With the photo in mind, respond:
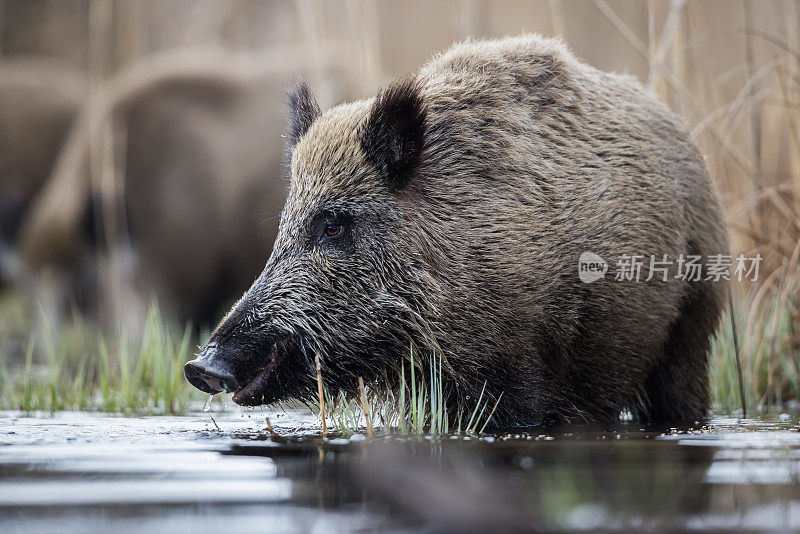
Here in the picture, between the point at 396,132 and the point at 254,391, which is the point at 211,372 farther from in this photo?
the point at 396,132

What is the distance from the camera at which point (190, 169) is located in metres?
9.23

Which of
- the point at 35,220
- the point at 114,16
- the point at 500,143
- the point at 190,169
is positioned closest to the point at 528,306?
the point at 500,143

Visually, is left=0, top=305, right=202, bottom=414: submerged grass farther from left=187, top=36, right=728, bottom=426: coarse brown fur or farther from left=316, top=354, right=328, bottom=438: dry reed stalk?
left=316, top=354, right=328, bottom=438: dry reed stalk

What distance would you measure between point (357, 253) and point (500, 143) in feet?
2.36

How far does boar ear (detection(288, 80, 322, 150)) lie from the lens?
15.2ft

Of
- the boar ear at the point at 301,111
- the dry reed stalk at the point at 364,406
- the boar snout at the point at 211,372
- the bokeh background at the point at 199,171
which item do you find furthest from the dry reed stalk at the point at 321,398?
the bokeh background at the point at 199,171

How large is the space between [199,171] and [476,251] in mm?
5529

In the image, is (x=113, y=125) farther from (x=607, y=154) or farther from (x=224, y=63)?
(x=607, y=154)

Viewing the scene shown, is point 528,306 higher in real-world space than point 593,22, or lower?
lower

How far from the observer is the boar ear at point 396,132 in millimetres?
4031

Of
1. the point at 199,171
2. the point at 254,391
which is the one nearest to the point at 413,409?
the point at 254,391

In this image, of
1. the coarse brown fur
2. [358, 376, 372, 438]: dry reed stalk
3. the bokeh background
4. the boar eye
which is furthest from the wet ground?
the bokeh background

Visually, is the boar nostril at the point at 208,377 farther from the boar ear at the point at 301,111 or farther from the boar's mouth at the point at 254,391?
the boar ear at the point at 301,111

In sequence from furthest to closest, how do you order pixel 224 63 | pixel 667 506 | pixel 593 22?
1. pixel 593 22
2. pixel 224 63
3. pixel 667 506
